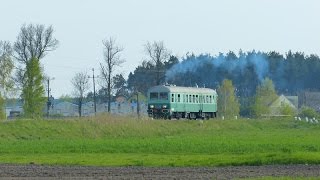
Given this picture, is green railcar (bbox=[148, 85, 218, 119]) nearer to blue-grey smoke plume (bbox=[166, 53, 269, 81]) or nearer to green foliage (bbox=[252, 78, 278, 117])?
green foliage (bbox=[252, 78, 278, 117])

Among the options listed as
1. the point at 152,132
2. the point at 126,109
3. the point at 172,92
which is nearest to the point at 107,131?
the point at 152,132

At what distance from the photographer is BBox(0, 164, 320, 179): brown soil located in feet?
88.5

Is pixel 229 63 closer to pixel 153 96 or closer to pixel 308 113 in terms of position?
pixel 308 113

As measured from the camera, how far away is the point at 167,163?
3466cm

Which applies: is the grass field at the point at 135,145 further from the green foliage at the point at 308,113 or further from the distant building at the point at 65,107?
the distant building at the point at 65,107

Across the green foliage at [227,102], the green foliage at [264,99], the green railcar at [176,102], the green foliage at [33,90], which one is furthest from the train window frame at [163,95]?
the green foliage at [227,102]

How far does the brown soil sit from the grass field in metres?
2.97

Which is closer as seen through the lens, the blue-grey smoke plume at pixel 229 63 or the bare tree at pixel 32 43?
the bare tree at pixel 32 43

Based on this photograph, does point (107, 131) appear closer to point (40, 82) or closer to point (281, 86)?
point (40, 82)

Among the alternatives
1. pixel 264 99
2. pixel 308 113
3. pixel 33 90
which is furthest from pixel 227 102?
pixel 33 90

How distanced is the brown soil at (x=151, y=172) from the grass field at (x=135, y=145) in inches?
117

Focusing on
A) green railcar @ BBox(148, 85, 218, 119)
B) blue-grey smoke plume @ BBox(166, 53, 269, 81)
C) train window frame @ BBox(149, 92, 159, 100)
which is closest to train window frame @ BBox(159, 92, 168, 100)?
green railcar @ BBox(148, 85, 218, 119)

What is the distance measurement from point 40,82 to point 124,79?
74291 mm

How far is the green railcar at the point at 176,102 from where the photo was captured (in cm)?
7256
